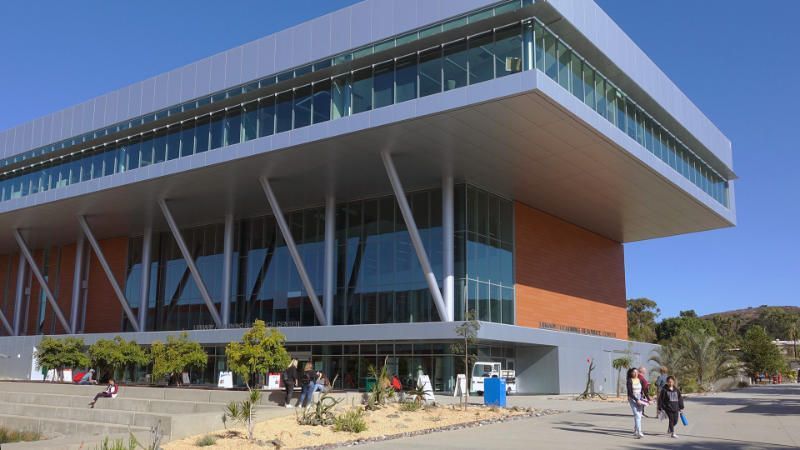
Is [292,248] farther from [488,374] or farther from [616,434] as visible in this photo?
[616,434]

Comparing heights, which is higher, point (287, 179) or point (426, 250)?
point (287, 179)

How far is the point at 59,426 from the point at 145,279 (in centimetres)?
2446

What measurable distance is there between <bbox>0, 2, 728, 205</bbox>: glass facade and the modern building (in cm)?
9

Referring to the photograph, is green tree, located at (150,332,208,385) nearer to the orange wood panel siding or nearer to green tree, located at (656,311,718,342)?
the orange wood panel siding

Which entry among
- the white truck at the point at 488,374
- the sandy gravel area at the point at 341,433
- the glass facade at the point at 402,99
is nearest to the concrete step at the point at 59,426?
the sandy gravel area at the point at 341,433

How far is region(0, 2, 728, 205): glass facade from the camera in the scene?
83.4ft

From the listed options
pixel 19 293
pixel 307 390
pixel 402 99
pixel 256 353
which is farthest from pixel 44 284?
pixel 307 390

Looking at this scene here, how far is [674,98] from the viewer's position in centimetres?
3544

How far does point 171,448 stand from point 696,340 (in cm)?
3680

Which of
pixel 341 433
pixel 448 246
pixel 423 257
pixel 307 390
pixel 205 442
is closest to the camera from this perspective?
pixel 205 442

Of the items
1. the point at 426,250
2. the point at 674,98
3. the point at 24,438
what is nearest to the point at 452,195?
the point at 426,250

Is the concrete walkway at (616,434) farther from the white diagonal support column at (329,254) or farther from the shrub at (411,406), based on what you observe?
the white diagonal support column at (329,254)

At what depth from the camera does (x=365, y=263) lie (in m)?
36.7

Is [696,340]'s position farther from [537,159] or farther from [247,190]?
[247,190]
